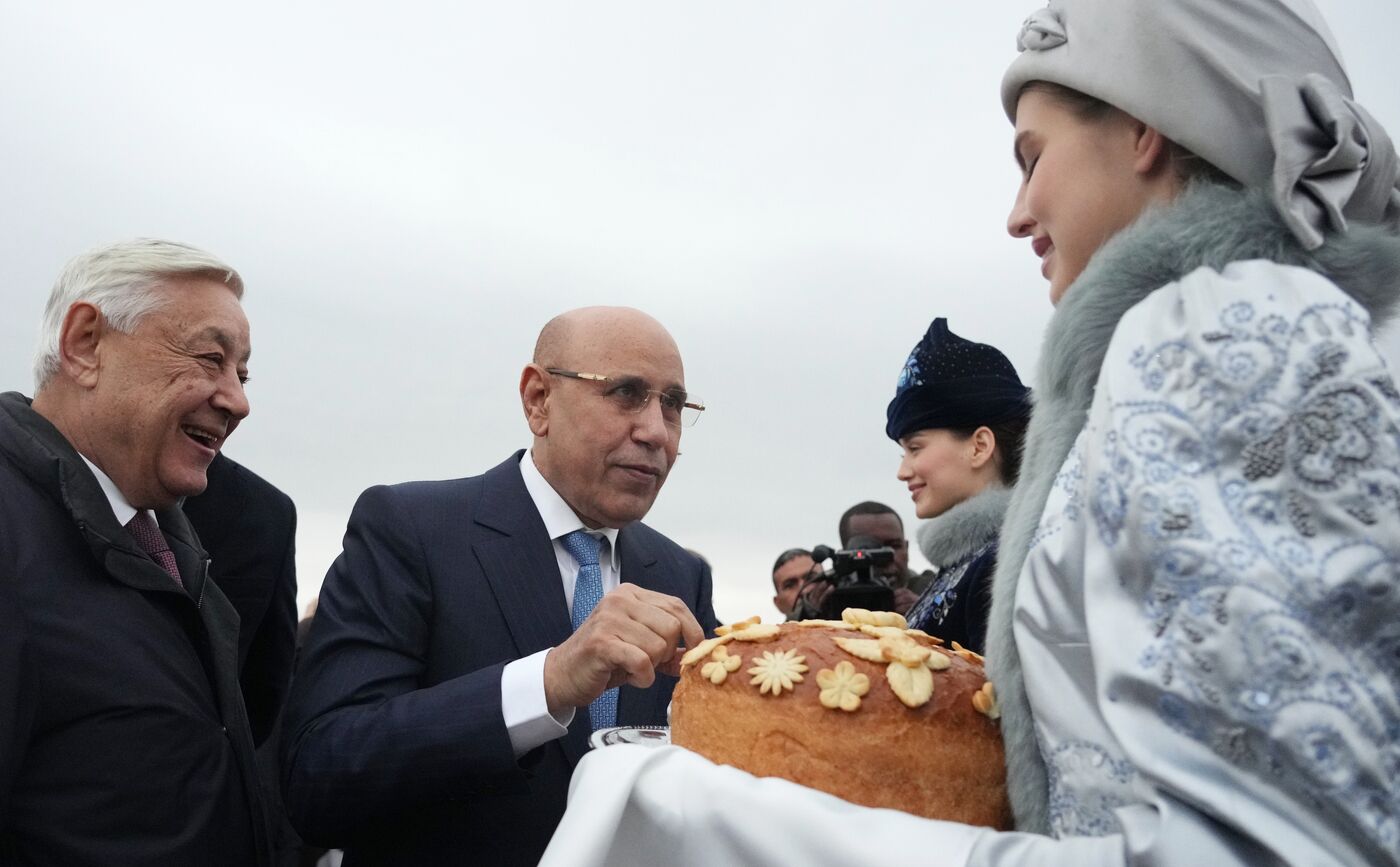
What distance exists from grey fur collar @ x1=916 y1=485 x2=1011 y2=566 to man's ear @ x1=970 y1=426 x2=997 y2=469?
0.46 ft

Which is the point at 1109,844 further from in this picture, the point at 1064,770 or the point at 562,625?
the point at 562,625

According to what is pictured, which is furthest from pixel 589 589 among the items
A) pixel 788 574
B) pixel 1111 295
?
pixel 788 574

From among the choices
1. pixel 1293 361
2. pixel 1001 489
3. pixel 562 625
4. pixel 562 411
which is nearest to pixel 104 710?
pixel 562 625

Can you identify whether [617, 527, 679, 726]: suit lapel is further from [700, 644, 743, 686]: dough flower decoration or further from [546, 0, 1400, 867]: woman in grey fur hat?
[546, 0, 1400, 867]: woman in grey fur hat

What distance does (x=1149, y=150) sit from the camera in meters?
1.62

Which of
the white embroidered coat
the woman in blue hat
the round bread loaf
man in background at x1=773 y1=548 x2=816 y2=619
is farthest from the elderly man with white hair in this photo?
man in background at x1=773 y1=548 x2=816 y2=619

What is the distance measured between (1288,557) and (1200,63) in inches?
29.8

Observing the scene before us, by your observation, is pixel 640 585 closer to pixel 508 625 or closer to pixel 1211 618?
pixel 508 625

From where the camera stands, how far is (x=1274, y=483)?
124cm

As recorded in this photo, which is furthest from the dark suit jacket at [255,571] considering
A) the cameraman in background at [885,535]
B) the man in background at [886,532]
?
the man in background at [886,532]

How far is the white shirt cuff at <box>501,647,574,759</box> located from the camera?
254 cm

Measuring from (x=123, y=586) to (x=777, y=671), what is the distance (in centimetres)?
192

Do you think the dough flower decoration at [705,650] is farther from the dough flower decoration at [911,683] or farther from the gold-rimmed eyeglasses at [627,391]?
the gold-rimmed eyeglasses at [627,391]

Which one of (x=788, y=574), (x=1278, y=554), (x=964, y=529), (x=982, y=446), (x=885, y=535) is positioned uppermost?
(x=1278, y=554)
